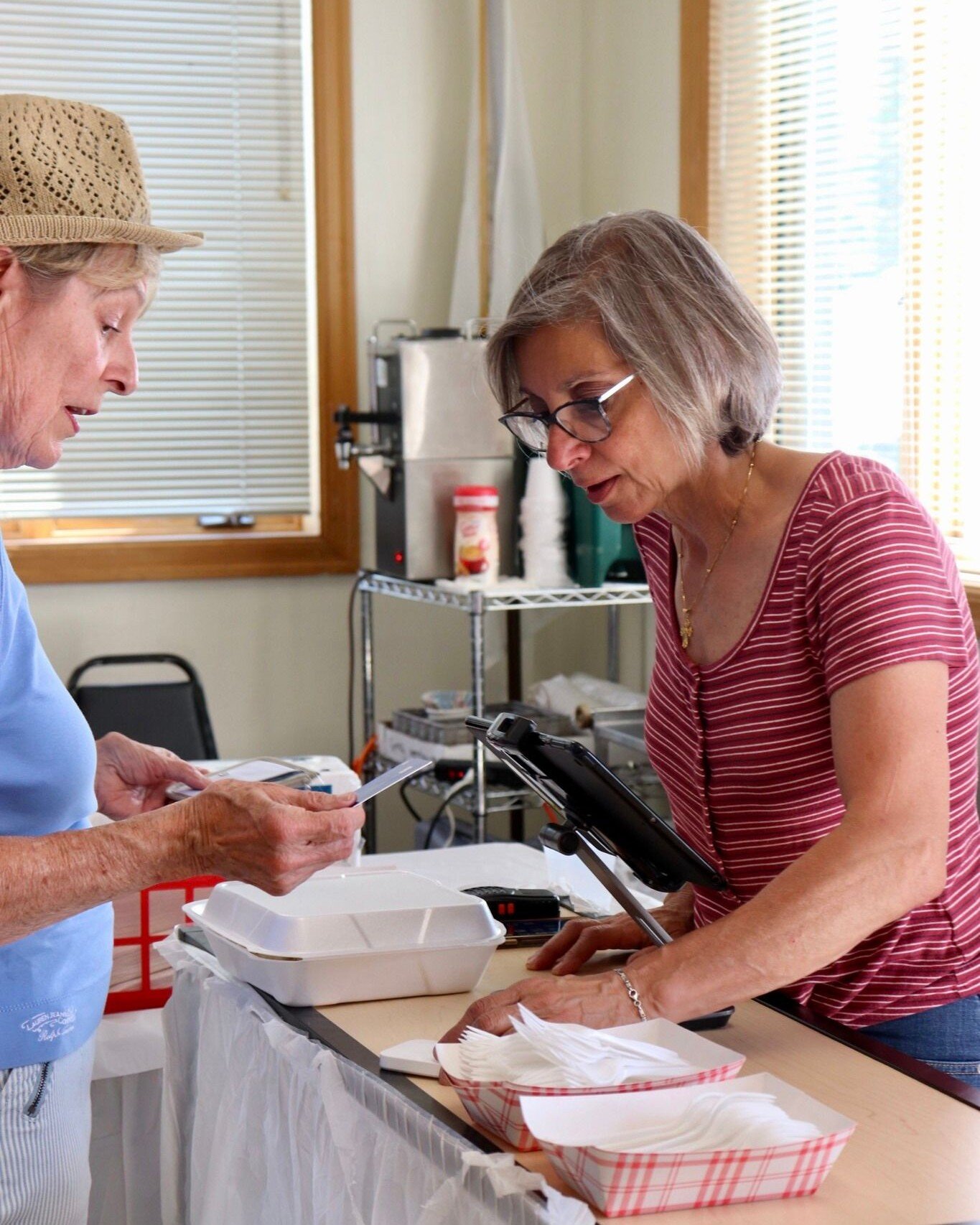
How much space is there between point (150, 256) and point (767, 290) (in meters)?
2.08

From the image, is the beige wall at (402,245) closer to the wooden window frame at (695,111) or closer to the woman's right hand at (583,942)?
the wooden window frame at (695,111)

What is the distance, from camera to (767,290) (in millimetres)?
3174

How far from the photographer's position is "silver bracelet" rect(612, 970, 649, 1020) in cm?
120

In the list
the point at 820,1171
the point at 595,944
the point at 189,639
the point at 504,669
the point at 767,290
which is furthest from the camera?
the point at 504,669

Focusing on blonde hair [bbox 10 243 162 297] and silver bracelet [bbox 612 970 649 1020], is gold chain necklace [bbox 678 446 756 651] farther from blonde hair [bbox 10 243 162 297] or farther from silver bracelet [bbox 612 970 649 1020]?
blonde hair [bbox 10 243 162 297]

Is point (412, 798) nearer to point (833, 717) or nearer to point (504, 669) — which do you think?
point (504, 669)

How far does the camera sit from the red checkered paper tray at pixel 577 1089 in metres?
1.02

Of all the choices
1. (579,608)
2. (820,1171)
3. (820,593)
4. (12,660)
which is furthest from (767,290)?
(820,1171)

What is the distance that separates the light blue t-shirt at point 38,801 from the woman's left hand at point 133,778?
0.26m

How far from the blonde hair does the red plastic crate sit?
0.90m

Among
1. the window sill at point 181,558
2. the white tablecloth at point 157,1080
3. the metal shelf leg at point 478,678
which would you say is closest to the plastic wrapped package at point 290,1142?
the white tablecloth at point 157,1080

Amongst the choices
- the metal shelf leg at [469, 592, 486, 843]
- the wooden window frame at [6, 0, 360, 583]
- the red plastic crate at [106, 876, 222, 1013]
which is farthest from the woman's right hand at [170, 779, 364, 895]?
the wooden window frame at [6, 0, 360, 583]

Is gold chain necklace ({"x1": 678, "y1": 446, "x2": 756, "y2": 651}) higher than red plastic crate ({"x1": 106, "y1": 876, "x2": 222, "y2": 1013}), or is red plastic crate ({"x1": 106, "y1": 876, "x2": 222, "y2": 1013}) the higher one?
gold chain necklace ({"x1": 678, "y1": 446, "x2": 756, "y2": 651})

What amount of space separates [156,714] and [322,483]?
785 millimetres
